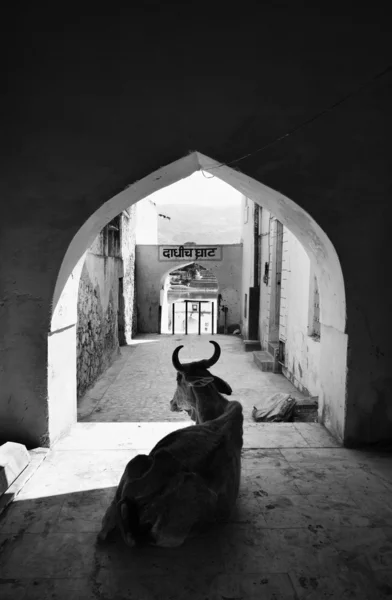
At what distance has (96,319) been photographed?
9.62m

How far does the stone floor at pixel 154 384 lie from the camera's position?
24.4ft

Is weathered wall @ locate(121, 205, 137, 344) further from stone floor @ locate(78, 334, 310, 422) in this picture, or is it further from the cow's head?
the cow's head

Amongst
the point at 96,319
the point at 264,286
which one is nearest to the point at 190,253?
the point at 264,286

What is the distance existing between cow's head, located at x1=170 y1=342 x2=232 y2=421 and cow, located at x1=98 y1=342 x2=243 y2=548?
667mm

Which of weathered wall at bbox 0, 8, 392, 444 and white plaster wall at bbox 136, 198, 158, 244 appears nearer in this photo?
weathered wall at bbox 0, 8, 392, 444

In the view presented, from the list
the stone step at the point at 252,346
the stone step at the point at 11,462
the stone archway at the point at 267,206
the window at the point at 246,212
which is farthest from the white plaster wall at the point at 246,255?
the stone step at the point at 11,462

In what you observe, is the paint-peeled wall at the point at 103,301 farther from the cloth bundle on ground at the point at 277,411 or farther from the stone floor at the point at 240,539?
the stone floor at the point at 240,539

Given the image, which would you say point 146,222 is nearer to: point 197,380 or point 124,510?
point 197,380

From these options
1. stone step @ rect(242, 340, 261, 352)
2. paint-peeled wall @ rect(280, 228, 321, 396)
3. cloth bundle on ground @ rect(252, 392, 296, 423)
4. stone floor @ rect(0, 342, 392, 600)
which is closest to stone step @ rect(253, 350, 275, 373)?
paint-peeled wall @ rect(280, 228, 321, 396)

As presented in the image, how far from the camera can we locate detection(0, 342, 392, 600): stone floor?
2.09 metres

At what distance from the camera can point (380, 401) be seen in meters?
3.70

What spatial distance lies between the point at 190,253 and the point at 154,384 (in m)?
8.37

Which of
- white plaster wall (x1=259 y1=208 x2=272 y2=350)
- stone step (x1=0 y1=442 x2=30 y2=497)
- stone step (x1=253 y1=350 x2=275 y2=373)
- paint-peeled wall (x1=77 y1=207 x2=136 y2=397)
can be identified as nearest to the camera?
stone step (x1=0 y1=442 x2=30 y2=497)

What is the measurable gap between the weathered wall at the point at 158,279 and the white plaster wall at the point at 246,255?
15.3 inches
